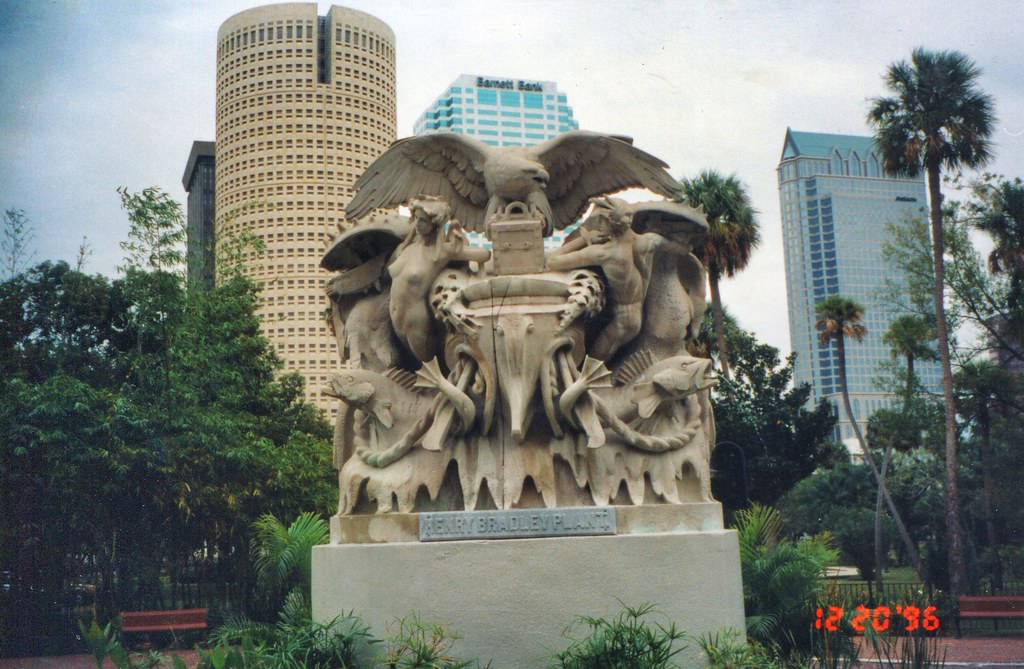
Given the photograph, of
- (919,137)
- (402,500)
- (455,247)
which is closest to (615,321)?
(455,247)

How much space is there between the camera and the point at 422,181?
11.0 m

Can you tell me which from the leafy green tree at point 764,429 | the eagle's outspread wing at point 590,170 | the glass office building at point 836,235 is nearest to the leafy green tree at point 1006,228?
the glass office building at point 836,235

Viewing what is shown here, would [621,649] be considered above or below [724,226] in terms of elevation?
below

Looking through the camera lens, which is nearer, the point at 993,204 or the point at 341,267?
the point at 341,267

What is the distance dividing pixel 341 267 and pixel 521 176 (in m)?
2.02

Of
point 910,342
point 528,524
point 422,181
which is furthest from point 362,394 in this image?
point 910,342

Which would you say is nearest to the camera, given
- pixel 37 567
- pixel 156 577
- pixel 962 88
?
pixel 37 567

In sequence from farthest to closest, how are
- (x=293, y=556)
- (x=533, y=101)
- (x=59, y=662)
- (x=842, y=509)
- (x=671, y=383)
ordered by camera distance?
(x=842, y=509) < (x=533, y=101) < (x=59, y=662) < (x=293, y=556) < (x=671, y=383)

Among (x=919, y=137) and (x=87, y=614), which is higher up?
(x=919, y=137)

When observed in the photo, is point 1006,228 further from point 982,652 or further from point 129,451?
point 129,451

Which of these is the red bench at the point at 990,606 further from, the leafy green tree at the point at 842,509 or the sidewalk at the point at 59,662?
the leafy green tree at the point at 842,509

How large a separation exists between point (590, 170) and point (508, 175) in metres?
0.95

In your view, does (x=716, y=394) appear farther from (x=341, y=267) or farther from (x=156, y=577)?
(x=341, y=267)

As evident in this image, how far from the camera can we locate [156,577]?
23219 mm
